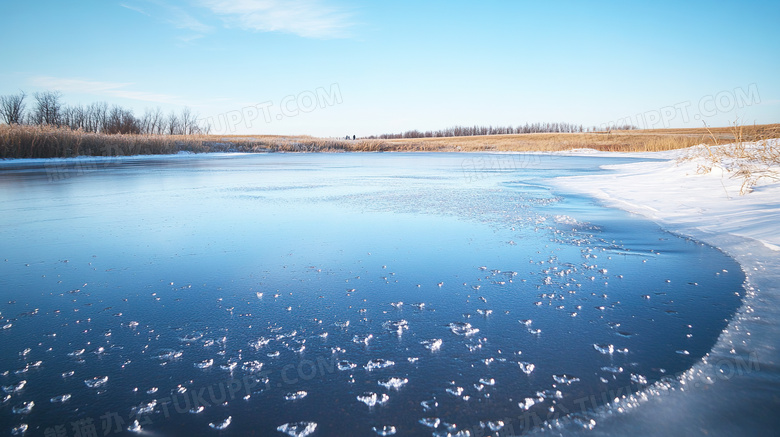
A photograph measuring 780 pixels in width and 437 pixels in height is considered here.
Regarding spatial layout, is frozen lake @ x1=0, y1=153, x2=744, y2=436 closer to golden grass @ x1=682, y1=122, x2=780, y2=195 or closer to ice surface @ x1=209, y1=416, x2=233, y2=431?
ice surface @ x1=209, y1=416, x2=233, y2=431

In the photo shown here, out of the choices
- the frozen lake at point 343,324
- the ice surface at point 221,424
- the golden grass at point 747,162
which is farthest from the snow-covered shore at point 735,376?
the golden grass at point 747,162

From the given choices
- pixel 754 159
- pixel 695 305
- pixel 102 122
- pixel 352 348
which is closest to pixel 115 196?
pixel 352 348

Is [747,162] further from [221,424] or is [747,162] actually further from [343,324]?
[221,424]

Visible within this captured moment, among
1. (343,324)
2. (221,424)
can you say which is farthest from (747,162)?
(221,424)

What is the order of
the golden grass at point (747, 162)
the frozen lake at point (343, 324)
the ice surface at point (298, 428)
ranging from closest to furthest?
the ice surface at point (298, 428) → the frozen lake at point (343, 324) → the golden grass at point (747, 162)

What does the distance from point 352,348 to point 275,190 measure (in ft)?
25.5

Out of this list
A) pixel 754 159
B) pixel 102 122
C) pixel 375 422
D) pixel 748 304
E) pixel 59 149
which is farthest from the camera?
pixel 102 122

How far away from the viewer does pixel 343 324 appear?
238 cm

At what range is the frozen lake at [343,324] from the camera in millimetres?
1636

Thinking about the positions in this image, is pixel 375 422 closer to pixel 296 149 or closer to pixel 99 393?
pixel 99 393

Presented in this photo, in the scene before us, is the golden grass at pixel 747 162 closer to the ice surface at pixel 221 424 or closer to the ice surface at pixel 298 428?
the ice surface at pixel 298 428

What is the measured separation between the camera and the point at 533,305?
8.71 ft

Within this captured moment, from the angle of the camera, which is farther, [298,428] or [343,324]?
[343,324]

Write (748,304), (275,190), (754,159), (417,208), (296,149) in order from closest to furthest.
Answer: (748,304), (417,208), (754,159), (275,190), (296,149)
